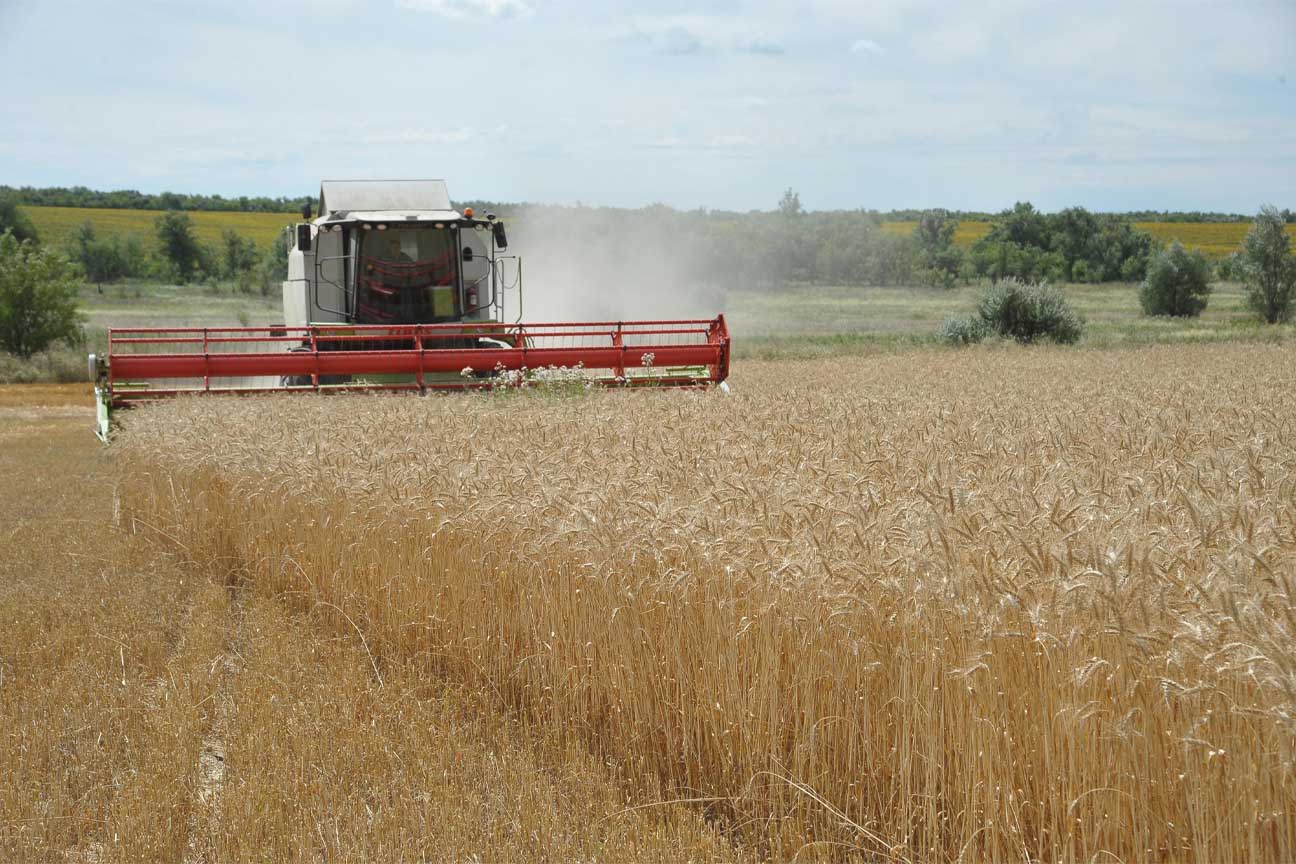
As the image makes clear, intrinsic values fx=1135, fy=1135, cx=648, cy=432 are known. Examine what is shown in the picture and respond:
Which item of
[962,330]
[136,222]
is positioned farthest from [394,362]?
[136,222]

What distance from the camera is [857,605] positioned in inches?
135

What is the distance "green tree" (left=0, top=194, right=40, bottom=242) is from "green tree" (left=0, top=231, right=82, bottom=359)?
38.4 m

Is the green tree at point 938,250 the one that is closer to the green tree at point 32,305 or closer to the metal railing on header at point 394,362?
the green tree at point 32,305

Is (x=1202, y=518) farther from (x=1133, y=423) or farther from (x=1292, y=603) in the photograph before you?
(x=1133, y=423)

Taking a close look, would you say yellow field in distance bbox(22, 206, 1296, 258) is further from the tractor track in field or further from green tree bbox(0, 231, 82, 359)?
the tractor track in field

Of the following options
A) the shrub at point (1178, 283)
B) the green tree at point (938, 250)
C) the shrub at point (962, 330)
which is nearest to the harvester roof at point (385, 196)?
the shrub at point (962, 330)

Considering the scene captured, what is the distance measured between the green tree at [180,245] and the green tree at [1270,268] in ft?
200

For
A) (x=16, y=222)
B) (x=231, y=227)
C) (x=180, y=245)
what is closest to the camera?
(x=16, y=222)

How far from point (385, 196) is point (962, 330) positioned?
1710 cm

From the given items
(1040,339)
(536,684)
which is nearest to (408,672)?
(536,684)

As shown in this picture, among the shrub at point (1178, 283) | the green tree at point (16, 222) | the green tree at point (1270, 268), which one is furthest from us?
the green tree at point (16, 222)

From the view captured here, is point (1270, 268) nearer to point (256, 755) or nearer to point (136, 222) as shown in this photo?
point (256, 755)

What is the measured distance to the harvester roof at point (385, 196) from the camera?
14.5m

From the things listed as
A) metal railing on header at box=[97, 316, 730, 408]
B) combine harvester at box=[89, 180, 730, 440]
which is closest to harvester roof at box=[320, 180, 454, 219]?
combine harvester at box=[89, 180, 730, 440]
